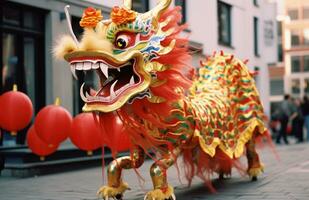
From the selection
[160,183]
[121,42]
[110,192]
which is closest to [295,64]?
[110,192]

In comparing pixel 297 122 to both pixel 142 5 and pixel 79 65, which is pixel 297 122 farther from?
pixel 79 65

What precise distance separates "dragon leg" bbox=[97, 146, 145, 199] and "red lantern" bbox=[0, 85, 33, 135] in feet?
12.0

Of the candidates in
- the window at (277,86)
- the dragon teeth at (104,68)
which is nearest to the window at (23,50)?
the dragon teeth at (104,68)

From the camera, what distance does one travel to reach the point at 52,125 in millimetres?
10695

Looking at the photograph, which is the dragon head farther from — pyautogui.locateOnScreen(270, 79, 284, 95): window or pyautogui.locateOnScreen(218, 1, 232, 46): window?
pyautogui.locateOnScreen(270, 79, 284, 95): window

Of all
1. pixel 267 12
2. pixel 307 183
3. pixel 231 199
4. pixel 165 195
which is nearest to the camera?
pixel 165 195

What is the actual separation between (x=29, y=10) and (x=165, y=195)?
8319 millimetres

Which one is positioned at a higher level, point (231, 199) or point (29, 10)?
point (29, 10)

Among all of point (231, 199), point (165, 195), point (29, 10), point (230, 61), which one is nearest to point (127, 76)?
point (165, 195)

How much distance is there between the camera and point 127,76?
6.83 metres

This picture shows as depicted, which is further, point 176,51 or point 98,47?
point 176,51

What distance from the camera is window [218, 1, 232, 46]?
970 inches

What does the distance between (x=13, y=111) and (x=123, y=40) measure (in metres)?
4.41

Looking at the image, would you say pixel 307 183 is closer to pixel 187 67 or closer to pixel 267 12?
pixel 187 67
